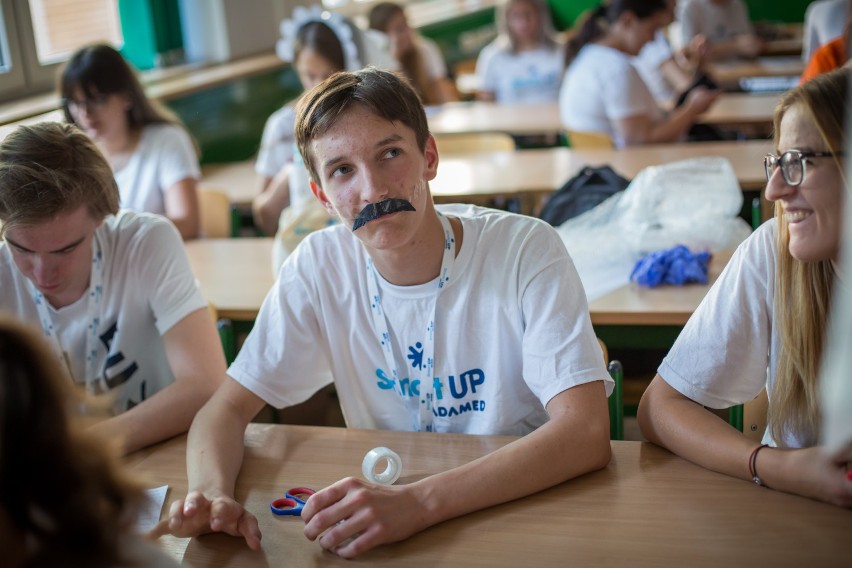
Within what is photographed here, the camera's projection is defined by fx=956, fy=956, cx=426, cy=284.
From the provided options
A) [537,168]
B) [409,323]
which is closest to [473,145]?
[537,168]

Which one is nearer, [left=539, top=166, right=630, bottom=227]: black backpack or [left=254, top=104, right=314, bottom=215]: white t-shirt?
[left=539, top=166, right=630, bottom=227]: black backpack

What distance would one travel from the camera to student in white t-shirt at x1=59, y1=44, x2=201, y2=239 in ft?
9.75

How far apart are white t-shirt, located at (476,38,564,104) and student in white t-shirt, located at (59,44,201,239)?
318 cm

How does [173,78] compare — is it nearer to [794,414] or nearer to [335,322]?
[335,322]

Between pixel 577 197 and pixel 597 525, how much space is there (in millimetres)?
1659

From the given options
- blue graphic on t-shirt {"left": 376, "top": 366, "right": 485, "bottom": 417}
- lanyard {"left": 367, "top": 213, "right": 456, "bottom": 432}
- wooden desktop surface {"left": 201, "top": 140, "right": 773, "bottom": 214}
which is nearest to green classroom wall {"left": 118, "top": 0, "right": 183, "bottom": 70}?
wooden desktop surface {"left": 201, "top": 140, "right": 773, "bottom": 214}

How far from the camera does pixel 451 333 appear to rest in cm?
165

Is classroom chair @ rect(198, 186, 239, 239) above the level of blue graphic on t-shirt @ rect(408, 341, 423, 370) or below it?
below

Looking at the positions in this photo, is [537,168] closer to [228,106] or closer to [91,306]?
[228,106]

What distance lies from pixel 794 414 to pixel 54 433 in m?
1.09

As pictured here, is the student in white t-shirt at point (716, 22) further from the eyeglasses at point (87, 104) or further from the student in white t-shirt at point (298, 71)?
the eyeglasses at point (87, 104)

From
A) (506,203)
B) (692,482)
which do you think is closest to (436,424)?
(692,482)

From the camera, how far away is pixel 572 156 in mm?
3871

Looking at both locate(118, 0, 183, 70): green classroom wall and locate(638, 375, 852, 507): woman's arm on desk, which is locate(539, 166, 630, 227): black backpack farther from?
locate(118, 0, 183, 70): green classroom wall
